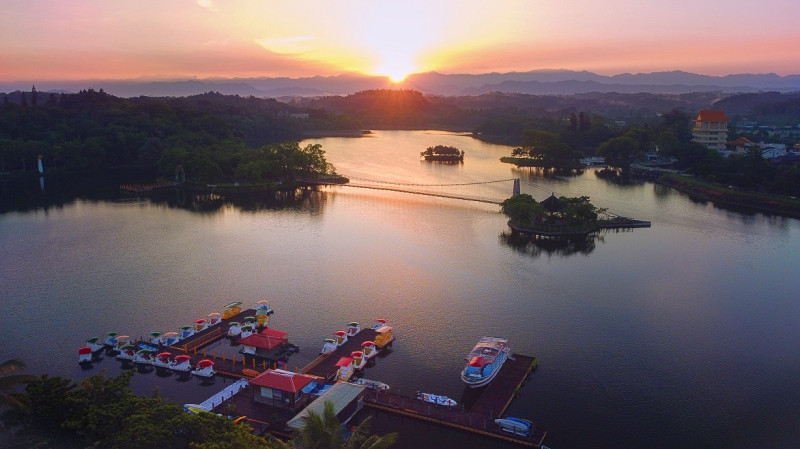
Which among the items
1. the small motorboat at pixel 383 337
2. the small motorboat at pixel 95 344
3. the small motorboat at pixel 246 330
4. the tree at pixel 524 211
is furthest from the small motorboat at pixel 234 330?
the tree at pixel 524 211

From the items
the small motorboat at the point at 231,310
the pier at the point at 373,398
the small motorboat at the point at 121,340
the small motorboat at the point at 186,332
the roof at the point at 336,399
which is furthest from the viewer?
the small motorboat at the point at 231,310

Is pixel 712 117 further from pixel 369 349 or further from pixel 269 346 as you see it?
pixel 269 346

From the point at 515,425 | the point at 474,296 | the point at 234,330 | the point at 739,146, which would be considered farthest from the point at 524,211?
the point at 739,146

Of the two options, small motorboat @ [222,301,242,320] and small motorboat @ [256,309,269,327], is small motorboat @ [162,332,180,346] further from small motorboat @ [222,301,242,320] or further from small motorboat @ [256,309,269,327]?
small motorboat @ [256,309,269,327]

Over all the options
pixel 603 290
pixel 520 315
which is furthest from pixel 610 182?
pixel 520 315

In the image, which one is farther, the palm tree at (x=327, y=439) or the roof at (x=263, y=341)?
the roof at (x=263, y=341)

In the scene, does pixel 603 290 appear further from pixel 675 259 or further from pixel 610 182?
pixel 610 182

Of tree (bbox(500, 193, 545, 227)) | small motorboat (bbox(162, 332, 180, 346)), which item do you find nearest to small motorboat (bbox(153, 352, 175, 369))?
small motorboat (bbox(162, 332, 180, 346))

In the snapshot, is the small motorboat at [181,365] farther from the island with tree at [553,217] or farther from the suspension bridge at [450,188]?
the suspension bridge at [450,188]
